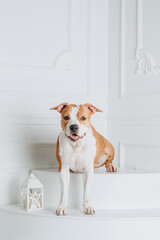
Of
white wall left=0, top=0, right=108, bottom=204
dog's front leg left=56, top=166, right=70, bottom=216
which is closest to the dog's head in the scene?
dog's front leg left=56, top=166, right=70, bottom=216

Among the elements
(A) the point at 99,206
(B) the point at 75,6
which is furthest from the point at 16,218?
(B) the point at 75,6

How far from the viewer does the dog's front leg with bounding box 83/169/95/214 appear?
1936 millimetres

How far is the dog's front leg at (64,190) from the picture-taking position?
1.93 meters

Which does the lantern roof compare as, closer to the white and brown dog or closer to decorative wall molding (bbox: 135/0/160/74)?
the white and brown dog

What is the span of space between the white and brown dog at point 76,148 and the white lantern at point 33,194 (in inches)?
7.3

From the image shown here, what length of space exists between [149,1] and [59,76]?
0.80 metres

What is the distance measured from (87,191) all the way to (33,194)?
33 centimetres

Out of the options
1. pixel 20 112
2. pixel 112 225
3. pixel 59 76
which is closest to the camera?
pixel 112 225

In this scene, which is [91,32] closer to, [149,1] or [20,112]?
[149,1]

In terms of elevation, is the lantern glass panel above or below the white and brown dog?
below

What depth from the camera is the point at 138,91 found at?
101 inches

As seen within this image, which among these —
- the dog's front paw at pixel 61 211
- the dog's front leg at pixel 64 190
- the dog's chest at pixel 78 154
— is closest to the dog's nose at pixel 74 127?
the dog's chest at pixel 78 154

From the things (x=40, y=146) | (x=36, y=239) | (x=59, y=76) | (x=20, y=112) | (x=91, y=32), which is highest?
(x=91, y=32)

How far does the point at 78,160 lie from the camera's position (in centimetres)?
199
